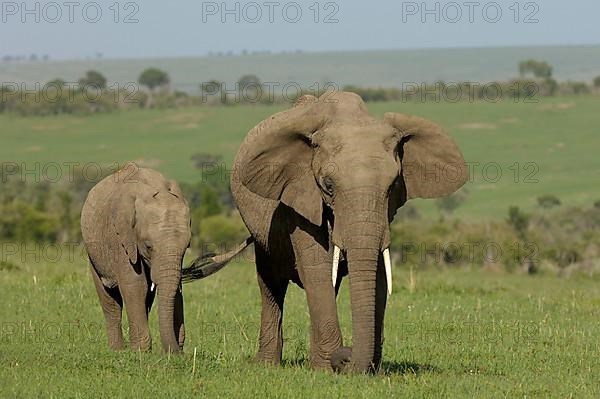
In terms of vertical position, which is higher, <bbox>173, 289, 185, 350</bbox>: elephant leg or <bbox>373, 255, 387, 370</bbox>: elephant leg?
<bbox>373, 255, 387, 370</bbox>: elephant leg

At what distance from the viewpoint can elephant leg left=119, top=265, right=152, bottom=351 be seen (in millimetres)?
14172

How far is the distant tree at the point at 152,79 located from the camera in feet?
432

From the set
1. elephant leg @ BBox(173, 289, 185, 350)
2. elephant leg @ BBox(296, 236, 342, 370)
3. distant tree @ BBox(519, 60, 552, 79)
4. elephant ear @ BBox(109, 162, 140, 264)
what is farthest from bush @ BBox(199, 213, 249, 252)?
distant tree @ BBox(519, 60, 552, 79)

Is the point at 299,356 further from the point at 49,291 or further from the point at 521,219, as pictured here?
the point at 521,219

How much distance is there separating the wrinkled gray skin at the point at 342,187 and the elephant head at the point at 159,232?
6.10ft

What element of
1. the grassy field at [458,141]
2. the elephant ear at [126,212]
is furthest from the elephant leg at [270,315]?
the grassy field at [458,141]

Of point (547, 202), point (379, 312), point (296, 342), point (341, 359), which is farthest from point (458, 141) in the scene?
point (341, 359)

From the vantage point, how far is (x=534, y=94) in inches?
4715

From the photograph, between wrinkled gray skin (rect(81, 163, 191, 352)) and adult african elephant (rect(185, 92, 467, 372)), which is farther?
wrinkled gray skin (rect(81, 163, 191, 352))

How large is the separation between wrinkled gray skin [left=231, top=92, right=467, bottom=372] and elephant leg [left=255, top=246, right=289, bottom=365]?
110 cm

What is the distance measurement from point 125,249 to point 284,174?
3.89 m

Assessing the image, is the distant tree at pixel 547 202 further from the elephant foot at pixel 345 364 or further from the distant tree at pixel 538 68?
the distant tree at pixel 538 68

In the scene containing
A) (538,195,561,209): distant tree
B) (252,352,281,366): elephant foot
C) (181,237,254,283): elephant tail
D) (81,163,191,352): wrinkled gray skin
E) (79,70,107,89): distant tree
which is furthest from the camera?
(79,70,107,89): distant tree

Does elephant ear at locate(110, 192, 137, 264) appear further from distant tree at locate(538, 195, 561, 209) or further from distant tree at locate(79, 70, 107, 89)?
distant tree at locate(79, 70, 107, 89)
